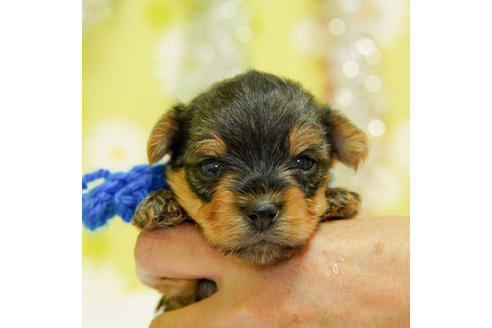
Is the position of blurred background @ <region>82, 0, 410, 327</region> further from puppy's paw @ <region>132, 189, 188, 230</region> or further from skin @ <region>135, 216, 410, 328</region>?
skin @ <region>135, 216, 410, 328</region>

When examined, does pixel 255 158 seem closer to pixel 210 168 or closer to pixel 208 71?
pixel 210 168

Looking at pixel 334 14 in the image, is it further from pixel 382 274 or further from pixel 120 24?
pixel 382 274

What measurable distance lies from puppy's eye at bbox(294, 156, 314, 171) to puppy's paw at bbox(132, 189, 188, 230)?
0.74m

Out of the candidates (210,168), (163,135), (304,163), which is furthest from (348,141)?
(163,135)

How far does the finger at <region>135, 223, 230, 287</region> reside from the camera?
2.31 m

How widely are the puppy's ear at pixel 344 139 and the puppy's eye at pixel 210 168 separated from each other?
2.57ft

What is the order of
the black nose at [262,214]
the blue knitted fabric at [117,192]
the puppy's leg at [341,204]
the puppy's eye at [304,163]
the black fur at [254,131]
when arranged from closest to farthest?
the black nose at [262,214] → the black fur at [254,131] → the puppy's eye at [304,163] → the blue knitted fabric at [117,192] → the puppy's leg at [341,204]

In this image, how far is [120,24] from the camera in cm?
287

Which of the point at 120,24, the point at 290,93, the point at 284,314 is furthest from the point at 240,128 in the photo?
the point at 120,24

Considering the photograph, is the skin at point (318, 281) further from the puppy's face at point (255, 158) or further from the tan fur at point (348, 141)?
the tan fur at point (348, 141)

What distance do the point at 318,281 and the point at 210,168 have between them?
79 cm

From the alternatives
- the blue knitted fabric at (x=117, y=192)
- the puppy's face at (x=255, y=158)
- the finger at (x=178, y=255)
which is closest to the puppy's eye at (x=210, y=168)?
the puppy's face at (x=255, y=158)

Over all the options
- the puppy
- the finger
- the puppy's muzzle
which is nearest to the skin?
the finger

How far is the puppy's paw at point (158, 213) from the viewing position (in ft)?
8.13
